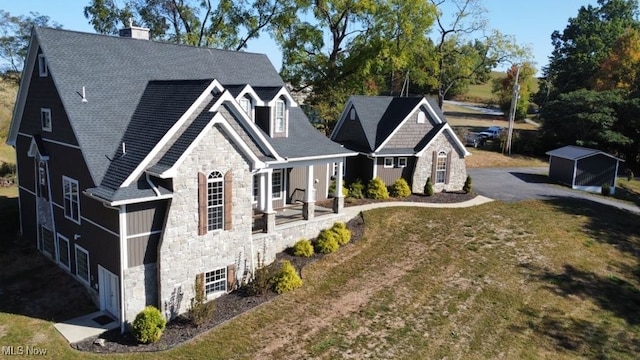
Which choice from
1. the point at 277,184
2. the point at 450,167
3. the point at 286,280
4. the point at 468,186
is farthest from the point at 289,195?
the point at 468,186

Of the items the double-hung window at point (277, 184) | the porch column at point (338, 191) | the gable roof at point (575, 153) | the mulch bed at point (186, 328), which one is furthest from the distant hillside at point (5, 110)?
the gable roof at point (575, 153)

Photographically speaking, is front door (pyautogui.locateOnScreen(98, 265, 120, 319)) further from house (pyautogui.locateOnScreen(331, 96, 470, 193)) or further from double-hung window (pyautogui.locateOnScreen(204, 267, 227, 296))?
house (pyautogui.locateOnScreen(331, 96, 470, 193))

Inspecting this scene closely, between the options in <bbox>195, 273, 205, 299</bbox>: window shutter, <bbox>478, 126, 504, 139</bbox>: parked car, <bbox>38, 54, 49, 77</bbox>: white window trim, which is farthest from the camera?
<bbox>478, 126, 504, 139</bbox>: parked car

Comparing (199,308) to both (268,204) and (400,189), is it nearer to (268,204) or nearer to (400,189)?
(268,204)

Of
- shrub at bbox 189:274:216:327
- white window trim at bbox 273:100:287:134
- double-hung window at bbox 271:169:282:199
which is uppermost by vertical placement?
white window trim at bbox 273:100:287:134

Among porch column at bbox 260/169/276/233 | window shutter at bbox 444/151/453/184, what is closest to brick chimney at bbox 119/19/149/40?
porch column at bbox 260/169/276/233

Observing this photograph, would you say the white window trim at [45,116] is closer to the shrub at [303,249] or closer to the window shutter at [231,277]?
the window shutter at [231,277]

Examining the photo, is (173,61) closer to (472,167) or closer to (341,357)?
(341,357)

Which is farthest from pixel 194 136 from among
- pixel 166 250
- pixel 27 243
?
pixel 27 243
